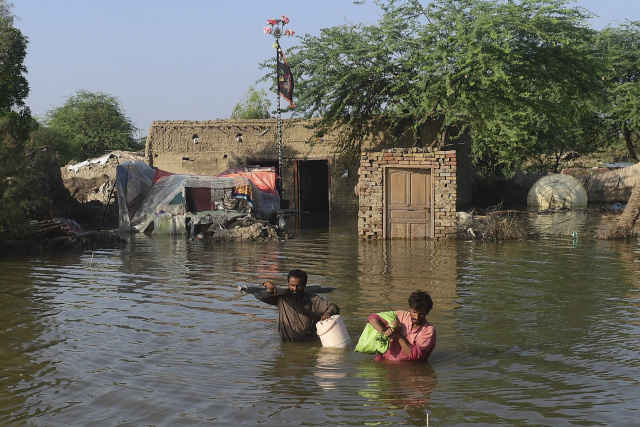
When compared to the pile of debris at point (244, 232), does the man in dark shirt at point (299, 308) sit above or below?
below

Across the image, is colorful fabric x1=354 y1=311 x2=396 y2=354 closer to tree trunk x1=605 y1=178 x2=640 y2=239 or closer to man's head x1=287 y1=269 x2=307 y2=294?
man's head x1=287 y1=269 x2=307 y2=294

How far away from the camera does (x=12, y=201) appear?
1647 cm

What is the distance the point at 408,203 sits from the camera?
18734 millimetres

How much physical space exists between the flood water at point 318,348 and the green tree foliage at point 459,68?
6.93 m

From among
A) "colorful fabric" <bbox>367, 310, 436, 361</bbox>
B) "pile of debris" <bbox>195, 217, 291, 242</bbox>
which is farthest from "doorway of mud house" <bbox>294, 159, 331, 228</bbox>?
"colorful fabric" <bbox>367, 310, 436, 361</bbox>

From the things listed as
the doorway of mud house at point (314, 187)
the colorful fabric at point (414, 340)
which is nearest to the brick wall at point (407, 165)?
the colorful fabric at point (414, 340)

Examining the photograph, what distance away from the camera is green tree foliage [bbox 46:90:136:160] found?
41625mm

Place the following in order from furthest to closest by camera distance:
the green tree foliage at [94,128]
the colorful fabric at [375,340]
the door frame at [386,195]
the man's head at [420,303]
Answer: the green tree foliage at [94,128]
the door frame at [386,195]
the colorful fabric at [375,340]
the man's head at [420,303]

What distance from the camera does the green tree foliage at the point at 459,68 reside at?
20.3m

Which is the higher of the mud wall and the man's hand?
the mud wall

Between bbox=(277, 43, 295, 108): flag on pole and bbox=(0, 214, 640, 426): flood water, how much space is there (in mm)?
11230

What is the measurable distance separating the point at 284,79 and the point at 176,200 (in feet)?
21.3

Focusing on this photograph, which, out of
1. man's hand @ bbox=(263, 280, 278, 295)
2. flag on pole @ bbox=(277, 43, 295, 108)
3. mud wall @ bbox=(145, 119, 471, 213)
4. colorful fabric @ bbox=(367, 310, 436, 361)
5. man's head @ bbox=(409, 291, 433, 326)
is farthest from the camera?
mud wall @ bbox=(145, 119, 471, 213)

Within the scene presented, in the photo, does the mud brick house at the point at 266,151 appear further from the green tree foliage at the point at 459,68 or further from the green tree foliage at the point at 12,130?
the green tree foliage at the point at 12,130
